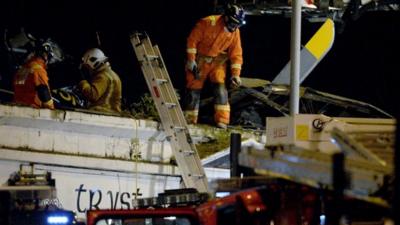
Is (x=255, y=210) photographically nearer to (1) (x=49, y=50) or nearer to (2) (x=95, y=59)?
(1) (x=49, y=50)

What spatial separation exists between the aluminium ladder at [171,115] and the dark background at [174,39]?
2.10m

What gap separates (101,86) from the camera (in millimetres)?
14672

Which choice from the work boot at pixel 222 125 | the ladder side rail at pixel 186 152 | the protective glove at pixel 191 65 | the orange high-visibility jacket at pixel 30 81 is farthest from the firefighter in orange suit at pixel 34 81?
the work boot at pixel 222 125

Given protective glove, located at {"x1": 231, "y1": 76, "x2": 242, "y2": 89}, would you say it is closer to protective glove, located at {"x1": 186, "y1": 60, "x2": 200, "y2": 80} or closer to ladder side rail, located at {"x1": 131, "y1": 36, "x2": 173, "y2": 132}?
protective glove, located at {"x1": 186, "y1": 60, "x2": 200, "y2": 80}

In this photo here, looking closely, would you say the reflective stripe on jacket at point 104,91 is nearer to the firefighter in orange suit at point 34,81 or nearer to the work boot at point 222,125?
the firefighter in orange suit at point 34,81

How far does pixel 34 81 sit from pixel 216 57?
3.04 metres

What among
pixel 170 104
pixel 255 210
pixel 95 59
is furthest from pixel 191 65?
pixel 255 210

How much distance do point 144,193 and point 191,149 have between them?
0.96m

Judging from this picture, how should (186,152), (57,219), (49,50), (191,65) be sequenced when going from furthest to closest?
1. (191,65)
2. (49,50)
3. (186,152)
4. (57,219)

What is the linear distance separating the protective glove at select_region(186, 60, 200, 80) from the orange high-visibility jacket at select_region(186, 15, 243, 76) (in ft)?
0.24

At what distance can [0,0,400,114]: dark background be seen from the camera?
1706cm

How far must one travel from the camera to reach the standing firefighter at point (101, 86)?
1461 cm

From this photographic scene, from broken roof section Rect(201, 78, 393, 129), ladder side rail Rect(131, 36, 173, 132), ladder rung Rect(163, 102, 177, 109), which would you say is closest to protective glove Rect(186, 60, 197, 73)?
ladder side rail Rect(131, 36, 173, 132)

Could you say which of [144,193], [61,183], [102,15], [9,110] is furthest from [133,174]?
[102,15]
